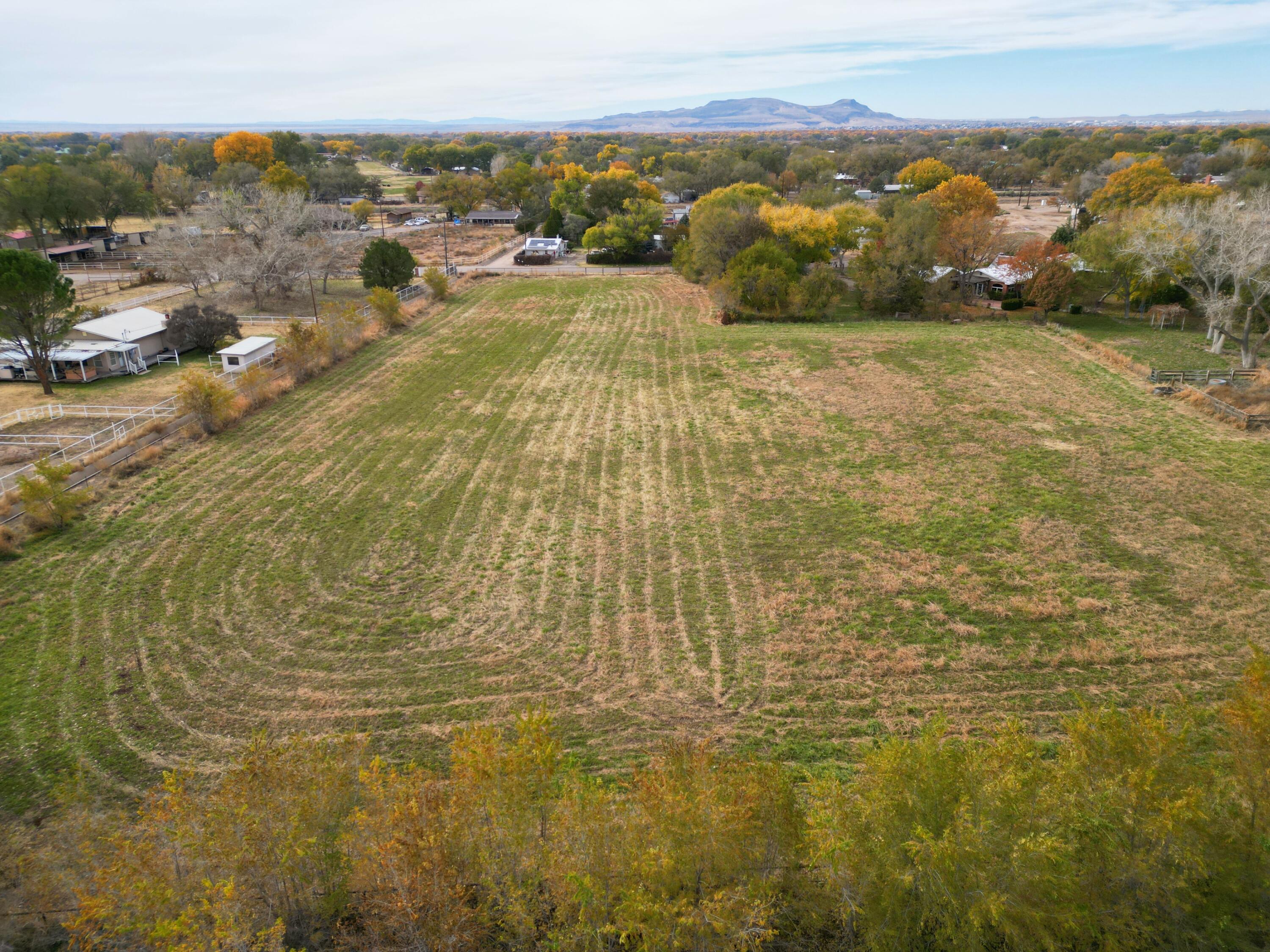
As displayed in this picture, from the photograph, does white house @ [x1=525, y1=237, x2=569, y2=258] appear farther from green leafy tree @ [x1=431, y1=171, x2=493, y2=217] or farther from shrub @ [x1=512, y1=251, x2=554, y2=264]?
green leafy tree @ [x1=431, y1=171, x2=493, y2=217]

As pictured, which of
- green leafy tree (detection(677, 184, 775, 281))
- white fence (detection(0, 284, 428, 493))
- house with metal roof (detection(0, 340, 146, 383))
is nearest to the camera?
white fence (detection(0, 284, 428, 493))

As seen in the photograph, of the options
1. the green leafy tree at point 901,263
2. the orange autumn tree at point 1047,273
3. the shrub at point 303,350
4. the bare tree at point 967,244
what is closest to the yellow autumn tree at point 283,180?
the shrub at point 303,350

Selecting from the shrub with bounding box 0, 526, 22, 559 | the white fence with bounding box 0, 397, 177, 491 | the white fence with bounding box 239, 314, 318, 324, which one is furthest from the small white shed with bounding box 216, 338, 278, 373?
the shrub with bounding box 0, 526, 22, 559

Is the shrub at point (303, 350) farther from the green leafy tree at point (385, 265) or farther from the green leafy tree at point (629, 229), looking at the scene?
the green leafy tree at point (629, 229)

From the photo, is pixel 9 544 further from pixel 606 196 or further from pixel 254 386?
pixel 606 196

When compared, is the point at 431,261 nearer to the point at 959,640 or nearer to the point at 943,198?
the point at 943,198

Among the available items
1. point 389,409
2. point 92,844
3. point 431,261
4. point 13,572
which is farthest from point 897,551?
point 431,261
